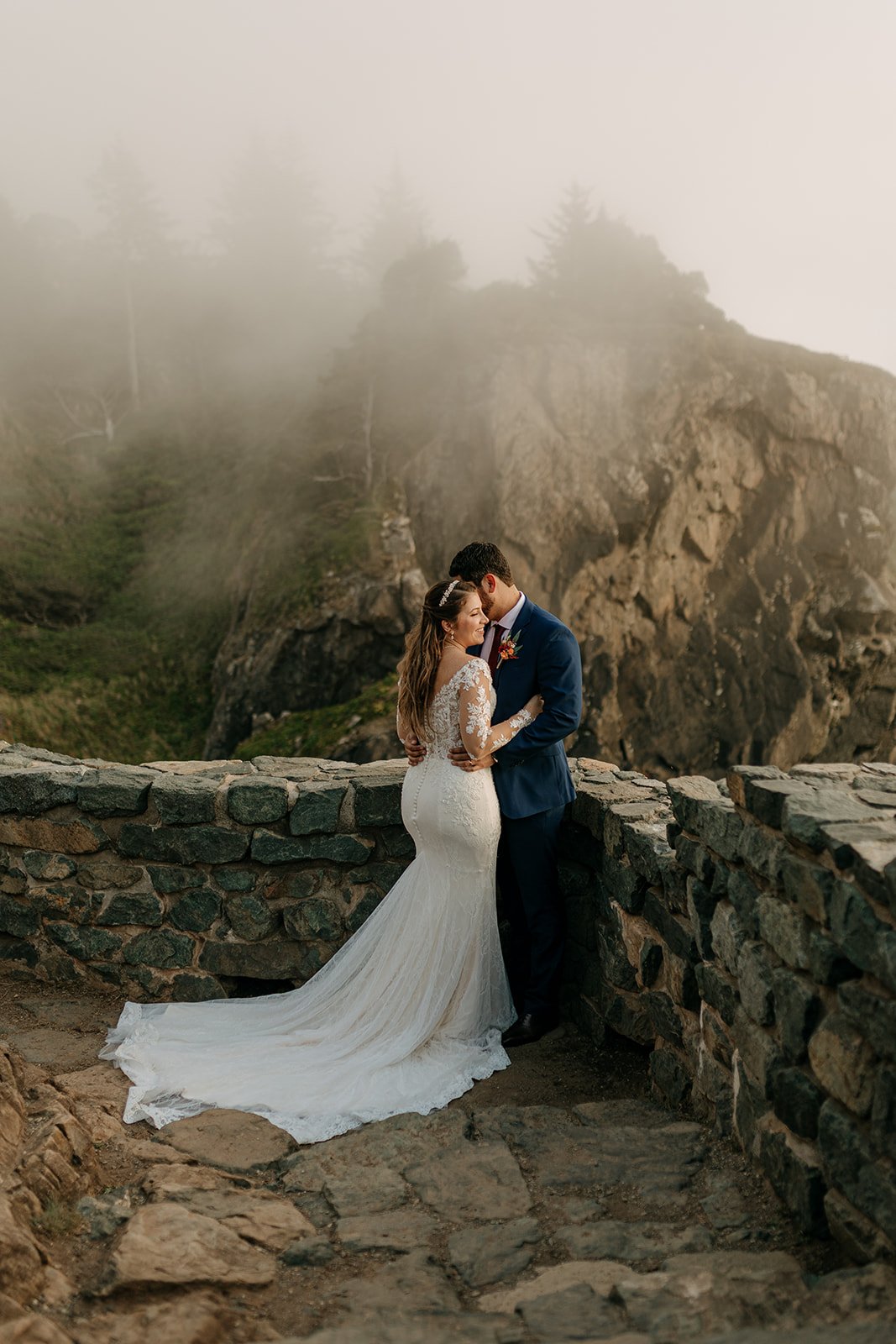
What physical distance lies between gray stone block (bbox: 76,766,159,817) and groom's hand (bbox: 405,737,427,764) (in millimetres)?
1454

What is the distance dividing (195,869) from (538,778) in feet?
6.21

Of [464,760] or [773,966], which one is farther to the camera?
[464,760]

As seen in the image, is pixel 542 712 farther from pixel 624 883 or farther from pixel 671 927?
pixel 671 927

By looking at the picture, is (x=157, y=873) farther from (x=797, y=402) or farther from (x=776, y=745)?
(x=797, y=402)

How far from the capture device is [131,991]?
5414mm

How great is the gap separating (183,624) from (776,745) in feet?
47.2

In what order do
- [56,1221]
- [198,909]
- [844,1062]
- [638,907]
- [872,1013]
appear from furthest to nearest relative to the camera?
[198,909]
[638,907]
[56,1221]
[844,1062]
[872,1013]

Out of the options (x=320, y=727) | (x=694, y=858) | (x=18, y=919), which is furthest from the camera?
(x=320, y=727)

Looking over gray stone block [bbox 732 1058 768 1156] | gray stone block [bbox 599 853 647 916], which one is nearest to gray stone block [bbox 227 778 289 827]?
gray stone block [bbox 599 853 647 916]

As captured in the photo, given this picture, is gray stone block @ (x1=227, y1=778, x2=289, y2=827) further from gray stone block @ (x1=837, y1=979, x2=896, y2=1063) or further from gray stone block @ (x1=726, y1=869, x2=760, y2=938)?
gray stone block @ (x1=837, y1=979, x2=896, y2=1063)

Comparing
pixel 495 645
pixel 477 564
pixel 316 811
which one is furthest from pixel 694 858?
pixel 316 811

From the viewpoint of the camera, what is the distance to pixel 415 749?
16.1 feet

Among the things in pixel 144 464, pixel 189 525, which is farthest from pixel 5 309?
pixel 189 525

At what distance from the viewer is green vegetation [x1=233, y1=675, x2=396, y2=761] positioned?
17688 mm
